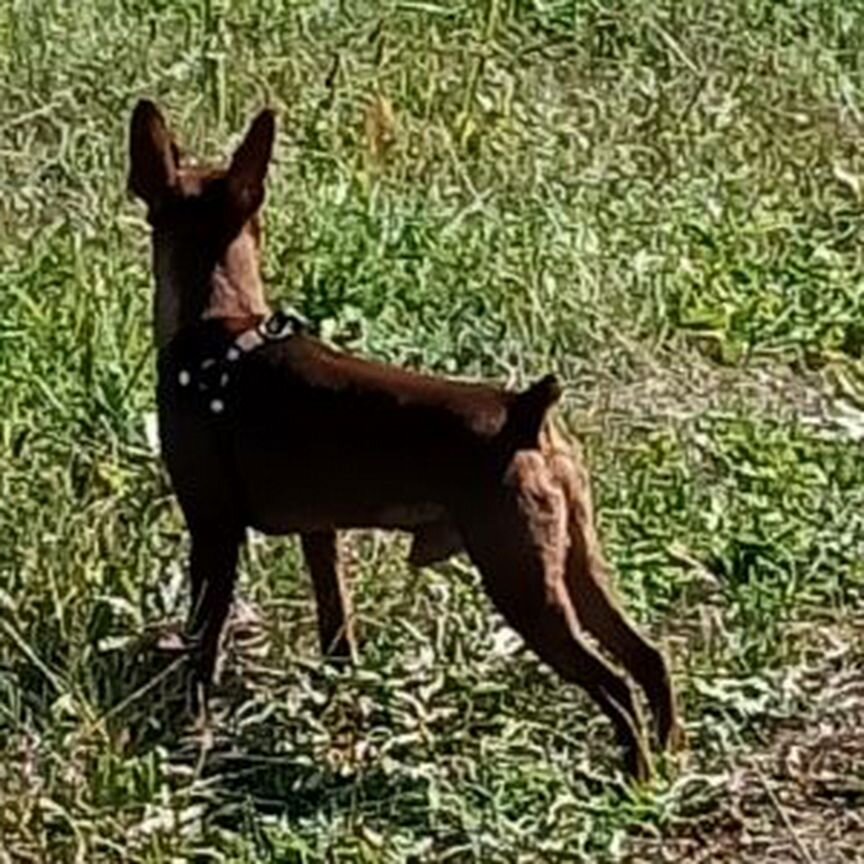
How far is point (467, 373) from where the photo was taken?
663cm

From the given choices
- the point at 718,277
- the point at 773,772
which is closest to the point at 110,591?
the point at 773,772

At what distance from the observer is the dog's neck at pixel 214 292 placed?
5.35 m

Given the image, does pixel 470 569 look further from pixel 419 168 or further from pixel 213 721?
pixel 419 168

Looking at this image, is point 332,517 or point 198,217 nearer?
point 332,517

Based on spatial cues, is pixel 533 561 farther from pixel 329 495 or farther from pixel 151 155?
pixel 151 155

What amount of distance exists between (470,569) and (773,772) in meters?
0.81

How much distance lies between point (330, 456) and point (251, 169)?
0.57 metres

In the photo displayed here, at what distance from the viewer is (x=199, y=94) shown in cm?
780

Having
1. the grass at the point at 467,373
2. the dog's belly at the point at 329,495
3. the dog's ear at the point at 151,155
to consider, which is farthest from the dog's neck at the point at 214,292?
the grass at the point at 467,373

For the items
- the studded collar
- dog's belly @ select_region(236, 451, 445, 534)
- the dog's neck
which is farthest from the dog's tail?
the dog's neck

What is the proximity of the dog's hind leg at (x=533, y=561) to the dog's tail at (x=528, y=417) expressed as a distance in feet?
0.07

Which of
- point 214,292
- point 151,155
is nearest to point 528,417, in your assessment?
point 214,292

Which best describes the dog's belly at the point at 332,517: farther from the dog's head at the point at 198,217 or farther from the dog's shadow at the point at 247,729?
the dog's head at the point at 198,217

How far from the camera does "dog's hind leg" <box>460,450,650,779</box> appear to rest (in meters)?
4.88
